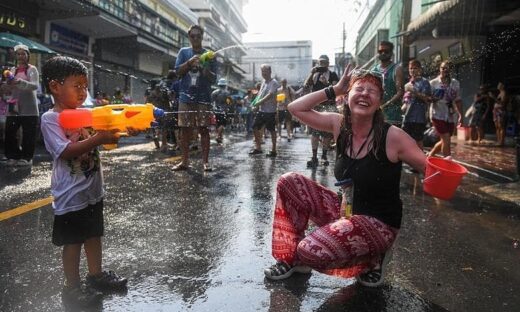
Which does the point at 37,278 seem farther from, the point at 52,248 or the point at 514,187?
the point at 514,187

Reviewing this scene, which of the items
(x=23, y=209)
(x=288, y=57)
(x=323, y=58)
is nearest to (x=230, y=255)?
(x=23, y=209)

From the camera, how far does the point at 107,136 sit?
2244mm

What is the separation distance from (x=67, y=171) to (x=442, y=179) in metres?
1.93

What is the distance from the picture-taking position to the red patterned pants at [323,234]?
247 cm

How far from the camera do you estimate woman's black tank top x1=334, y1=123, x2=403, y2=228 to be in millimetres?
2588

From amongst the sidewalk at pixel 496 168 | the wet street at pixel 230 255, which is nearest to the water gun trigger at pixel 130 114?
the wet street at pixel 230 255

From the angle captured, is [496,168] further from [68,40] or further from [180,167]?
[68,40]

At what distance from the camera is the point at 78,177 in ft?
7.84

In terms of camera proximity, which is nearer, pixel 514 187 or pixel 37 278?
pixel 37 278

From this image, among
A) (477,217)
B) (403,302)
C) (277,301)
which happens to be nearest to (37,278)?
(277,301)

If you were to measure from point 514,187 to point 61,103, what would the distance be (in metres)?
5.73

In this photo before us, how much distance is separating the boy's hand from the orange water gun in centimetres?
2

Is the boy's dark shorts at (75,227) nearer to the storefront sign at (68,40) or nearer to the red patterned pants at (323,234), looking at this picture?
the red patterned pants at (323,234)

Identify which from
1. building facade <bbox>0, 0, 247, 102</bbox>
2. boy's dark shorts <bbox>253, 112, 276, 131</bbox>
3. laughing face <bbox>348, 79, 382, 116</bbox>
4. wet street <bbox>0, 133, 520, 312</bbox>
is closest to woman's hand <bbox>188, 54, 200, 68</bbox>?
wet street <bbox>0, 133, 520, 312</bbox>
